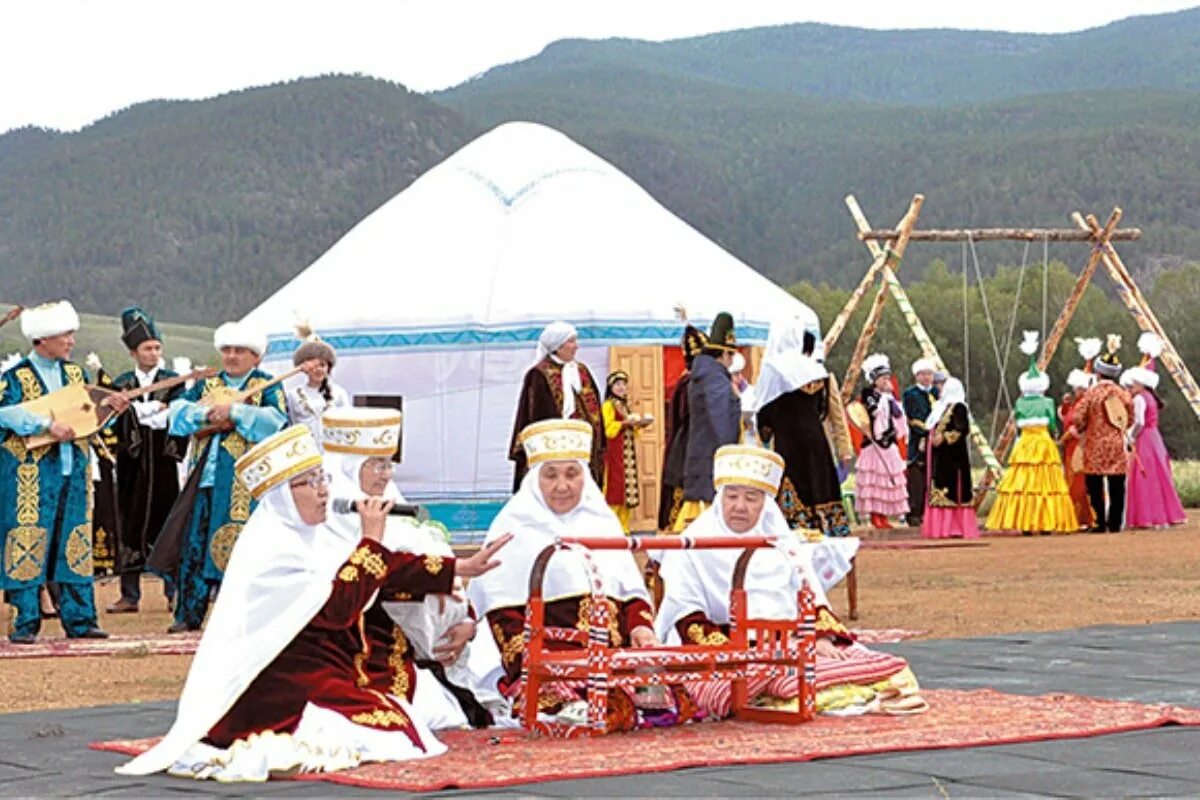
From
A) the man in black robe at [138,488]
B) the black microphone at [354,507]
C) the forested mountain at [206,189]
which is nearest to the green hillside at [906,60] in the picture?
the forested mountain at [206,189]

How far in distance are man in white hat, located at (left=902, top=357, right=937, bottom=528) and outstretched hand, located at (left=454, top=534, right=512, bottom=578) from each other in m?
13.5

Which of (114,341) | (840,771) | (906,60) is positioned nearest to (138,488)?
(840,771)

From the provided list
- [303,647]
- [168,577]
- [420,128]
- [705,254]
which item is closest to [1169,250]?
[420,128]

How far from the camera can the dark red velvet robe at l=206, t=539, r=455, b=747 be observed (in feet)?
19.4

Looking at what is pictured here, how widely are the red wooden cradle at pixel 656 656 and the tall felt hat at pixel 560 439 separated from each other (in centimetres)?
31

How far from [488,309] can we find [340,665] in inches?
494

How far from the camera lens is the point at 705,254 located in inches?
794

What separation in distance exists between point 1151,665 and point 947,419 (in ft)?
35.2

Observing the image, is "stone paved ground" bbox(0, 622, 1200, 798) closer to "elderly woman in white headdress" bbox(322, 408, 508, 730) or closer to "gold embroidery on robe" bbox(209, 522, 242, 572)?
"elderly woman in white headdress" bbox(322, 408, 508, 730)

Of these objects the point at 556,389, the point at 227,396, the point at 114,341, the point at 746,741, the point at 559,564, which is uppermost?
the point at 227,396

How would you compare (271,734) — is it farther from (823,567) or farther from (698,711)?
(823,567)

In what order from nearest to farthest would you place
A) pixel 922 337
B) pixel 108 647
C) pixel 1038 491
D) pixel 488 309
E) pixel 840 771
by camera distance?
pixel 840 771 → pixel 108 647 → pixel 488 309 → pixel 1038 491 → pixel 922 337

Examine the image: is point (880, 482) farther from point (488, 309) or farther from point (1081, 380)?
point (488, 309)

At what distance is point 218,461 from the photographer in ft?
33.8
